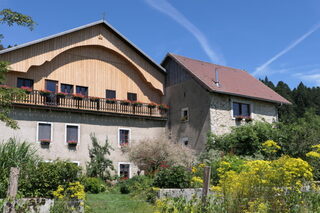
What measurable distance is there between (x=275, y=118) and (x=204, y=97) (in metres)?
6.35

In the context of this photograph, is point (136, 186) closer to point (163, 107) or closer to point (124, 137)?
point (124, 137)

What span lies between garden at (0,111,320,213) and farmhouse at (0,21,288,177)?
3.73 feet

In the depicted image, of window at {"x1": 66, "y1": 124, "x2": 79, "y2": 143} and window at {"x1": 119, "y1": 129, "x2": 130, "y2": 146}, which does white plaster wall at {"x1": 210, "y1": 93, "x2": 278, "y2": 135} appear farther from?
window at {"x1": 66, "y1": 124, "x2": 79, "y2": 143}

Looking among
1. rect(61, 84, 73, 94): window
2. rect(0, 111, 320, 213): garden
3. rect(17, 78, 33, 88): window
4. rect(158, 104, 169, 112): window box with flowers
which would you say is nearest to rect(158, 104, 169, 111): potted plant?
rect(158, 104, 169, 112): window box with flowers

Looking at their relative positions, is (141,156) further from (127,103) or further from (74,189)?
(74,189)

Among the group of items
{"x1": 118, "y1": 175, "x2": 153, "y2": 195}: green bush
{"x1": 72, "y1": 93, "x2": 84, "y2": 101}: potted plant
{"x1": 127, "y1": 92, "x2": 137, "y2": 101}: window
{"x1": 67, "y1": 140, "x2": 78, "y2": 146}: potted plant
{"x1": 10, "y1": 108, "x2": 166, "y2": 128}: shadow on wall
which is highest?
{"x1": 127, "y1": 92, "x2": 137, "y2": 101}: window

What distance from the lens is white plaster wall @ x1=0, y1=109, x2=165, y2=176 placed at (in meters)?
19.3

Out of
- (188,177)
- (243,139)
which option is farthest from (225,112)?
(188,177)

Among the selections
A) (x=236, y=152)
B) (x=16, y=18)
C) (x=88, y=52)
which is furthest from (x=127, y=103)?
(x=16, y=18)

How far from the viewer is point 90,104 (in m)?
21.8

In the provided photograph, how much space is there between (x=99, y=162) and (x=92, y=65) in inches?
246

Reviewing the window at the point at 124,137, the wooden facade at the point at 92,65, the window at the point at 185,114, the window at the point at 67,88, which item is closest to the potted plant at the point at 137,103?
the wooden facade at the point at 92,65

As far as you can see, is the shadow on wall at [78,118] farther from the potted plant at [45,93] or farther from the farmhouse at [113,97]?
the potted plant at [45,93]

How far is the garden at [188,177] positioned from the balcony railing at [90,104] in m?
2.12
